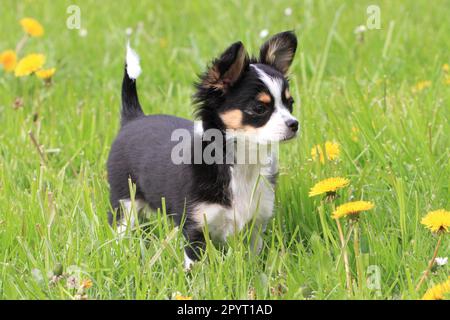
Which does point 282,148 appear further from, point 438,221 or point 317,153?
point 438,221

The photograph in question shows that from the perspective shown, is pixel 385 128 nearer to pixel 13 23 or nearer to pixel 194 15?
pixel 194 15

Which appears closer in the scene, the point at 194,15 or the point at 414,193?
the point at 414,193

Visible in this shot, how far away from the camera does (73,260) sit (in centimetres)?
315

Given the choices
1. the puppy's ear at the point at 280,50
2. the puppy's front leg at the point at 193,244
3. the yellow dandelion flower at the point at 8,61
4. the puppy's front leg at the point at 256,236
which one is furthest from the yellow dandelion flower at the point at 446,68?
the yellow dandelion flower at the point at 8,61

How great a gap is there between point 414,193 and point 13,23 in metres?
4.14

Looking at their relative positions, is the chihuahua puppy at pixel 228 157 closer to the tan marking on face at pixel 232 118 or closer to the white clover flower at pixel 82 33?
the tan marking on face at pixel 232 118

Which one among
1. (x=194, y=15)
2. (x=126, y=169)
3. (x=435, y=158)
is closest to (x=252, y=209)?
(x=126, y=169)

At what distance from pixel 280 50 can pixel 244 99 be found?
0.42 metres

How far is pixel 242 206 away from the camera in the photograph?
11.2 ft

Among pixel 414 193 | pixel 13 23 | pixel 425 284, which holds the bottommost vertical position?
pixel 425 284

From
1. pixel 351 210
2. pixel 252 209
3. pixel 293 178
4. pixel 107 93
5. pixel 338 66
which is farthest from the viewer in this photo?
pixel 338 66

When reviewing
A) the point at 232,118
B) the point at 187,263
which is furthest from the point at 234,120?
the point at 187,263

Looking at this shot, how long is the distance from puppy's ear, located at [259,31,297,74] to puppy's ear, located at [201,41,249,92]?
0.74ft

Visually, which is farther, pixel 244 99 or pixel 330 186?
pixel 244 99
